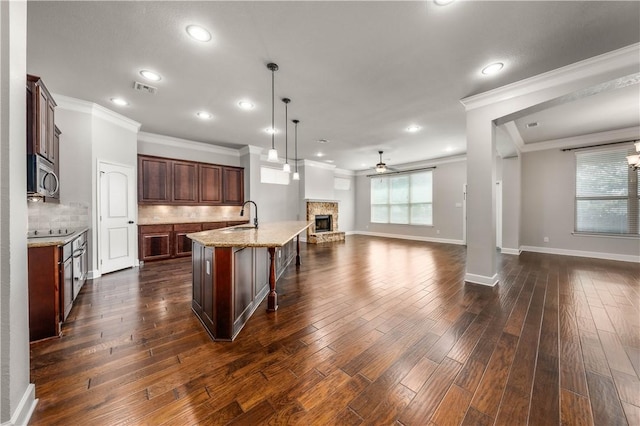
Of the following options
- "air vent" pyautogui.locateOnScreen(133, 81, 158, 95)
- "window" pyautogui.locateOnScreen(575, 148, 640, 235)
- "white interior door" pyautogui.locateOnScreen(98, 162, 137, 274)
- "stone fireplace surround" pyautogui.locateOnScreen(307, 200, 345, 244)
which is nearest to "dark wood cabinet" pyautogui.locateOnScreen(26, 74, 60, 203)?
"air vent" pyautogui.locateOnScreen(133, 81, 158, 95)

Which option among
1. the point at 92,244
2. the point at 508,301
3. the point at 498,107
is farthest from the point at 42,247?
the point at 498,107

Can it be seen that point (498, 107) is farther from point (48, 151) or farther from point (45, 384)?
point (48, 151)

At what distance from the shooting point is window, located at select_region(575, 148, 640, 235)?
4.95 m

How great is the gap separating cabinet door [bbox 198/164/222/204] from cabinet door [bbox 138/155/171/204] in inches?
27.3

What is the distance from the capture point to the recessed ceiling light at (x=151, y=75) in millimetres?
2861

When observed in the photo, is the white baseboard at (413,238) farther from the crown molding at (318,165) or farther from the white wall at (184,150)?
the white wall at (184,150)

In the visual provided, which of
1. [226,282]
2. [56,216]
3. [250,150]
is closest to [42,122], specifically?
[56,216]

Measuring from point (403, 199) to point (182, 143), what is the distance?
24.2 ft

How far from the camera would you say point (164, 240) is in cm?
505

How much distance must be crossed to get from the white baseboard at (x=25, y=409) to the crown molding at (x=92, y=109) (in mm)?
4084

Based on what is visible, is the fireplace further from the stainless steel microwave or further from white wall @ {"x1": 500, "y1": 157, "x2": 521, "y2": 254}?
the stainless steel microwave

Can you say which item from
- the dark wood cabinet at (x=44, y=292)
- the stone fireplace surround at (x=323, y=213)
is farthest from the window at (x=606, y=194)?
the dark wood cabinet at (x=44, y=292)

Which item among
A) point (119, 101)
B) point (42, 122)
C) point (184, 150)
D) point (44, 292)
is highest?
point (119, 101)

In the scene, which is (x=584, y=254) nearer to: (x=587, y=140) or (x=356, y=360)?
(x=587, y=140)
